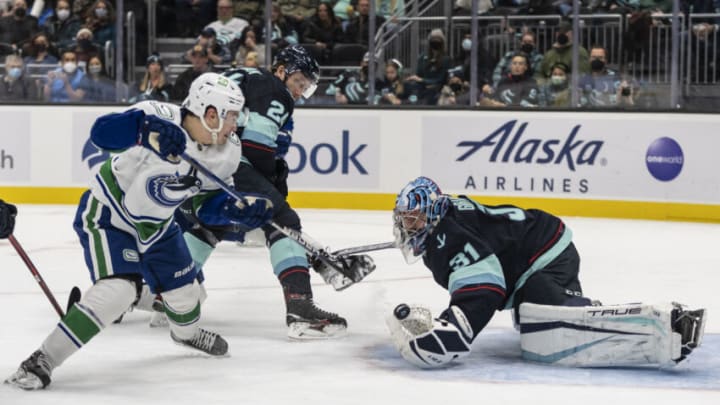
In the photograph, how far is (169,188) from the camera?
404 cm

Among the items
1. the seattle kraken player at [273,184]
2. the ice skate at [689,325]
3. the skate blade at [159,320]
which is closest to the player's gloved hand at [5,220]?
the seattle kraken player at [273,184]

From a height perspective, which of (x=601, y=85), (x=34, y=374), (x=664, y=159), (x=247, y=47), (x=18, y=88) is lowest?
(x=34, y=374)

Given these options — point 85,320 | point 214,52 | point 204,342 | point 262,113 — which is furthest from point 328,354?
point 214,52

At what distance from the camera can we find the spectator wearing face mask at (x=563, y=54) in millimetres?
9352

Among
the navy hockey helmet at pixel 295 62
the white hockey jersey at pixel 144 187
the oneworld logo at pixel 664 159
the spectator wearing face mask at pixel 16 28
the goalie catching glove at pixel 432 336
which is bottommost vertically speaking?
the goalie catching glove at pixel 432 336

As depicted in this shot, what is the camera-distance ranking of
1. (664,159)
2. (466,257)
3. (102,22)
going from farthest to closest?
(102,22) → (664,159) → (466,257)

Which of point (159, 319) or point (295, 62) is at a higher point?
point (295, 62)

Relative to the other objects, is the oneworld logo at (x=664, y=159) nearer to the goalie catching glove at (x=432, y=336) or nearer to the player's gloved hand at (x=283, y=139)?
the player's gloved hand at (x=283, y=139)

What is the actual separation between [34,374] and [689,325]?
203 cm

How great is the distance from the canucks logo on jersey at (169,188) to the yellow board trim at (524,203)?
18.1 feet

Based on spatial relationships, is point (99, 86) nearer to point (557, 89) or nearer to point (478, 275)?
point (557, 89)

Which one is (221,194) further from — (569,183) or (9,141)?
(9,141)

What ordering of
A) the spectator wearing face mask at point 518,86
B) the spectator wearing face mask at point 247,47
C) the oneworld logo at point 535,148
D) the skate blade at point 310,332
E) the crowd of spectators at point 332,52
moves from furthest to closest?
the spectator wearing face mask at point 247,47 → the spectator wearing face mask at point 518,86 → the crowd of spectators at point 332,52 → the oneworld logo at point 535,148 → the skate blade at point 310,332

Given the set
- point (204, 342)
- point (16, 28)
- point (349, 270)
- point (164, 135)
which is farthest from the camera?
point (16, 28)
